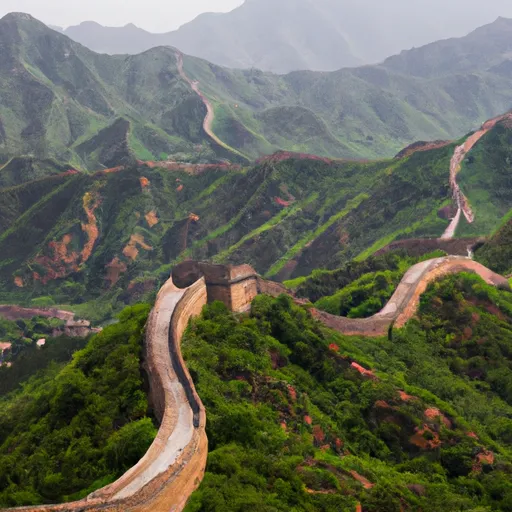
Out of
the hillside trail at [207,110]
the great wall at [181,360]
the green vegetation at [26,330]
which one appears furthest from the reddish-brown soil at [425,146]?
the green vegetation at [26,330]

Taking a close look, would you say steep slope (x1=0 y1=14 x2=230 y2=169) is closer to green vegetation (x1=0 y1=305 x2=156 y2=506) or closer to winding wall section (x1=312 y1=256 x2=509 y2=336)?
winding wall section (x1=312 y1=256 x2=509 y2=336)

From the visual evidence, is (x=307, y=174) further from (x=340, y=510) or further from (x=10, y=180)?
(x=340, y=510)

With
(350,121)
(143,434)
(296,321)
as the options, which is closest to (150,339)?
(143,434)

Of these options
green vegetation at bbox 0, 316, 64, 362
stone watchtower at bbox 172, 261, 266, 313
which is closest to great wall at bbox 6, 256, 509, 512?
stone watchtower at bbox 172, 261, 266, 313

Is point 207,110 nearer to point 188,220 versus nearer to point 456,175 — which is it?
point 188,220

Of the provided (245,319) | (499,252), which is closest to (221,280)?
(245,319)

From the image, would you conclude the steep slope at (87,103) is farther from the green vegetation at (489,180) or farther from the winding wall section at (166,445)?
the winding wall section at (166,445)
